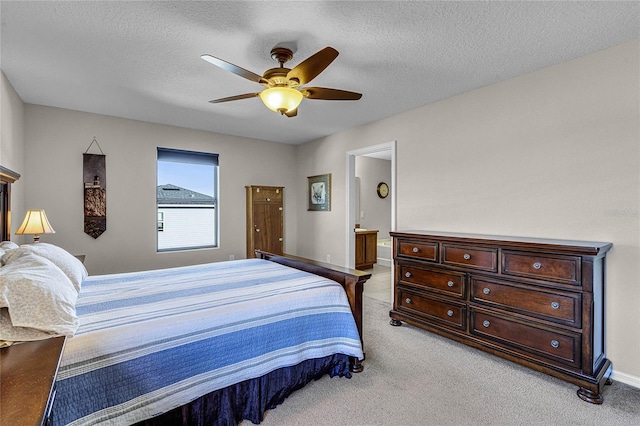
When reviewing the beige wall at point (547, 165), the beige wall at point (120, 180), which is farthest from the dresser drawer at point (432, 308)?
the beige wall at point (120, 180)

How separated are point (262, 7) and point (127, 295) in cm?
201

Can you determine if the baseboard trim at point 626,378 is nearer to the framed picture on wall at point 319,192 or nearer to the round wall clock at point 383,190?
the framed picture on wall at point 319,192

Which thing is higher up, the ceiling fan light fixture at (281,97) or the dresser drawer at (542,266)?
the ceiling fan light fixture at (281,97)

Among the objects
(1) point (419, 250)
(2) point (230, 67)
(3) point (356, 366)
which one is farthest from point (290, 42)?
(3) point (356, 366)

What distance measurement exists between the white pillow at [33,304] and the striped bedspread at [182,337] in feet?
0.34

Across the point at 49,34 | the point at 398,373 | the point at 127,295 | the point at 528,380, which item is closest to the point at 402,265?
the point at 398,373

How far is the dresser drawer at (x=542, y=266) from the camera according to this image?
83.8 inches

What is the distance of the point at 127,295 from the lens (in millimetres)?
2002

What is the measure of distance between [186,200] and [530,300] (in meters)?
4.51

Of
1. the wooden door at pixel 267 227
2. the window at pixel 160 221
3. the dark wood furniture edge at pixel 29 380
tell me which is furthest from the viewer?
the wooden door at pixel 267 227

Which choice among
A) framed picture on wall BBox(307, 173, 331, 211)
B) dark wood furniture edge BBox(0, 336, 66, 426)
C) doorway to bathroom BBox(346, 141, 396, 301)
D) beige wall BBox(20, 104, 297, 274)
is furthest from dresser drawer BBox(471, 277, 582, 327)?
beige wall BBox(20, 104, 297, 274)

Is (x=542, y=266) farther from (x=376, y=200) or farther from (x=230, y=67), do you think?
(x=376, y=200)

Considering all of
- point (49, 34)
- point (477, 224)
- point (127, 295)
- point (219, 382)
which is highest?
point (49, 34)

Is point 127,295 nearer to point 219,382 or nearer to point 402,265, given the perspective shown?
point 219,382
